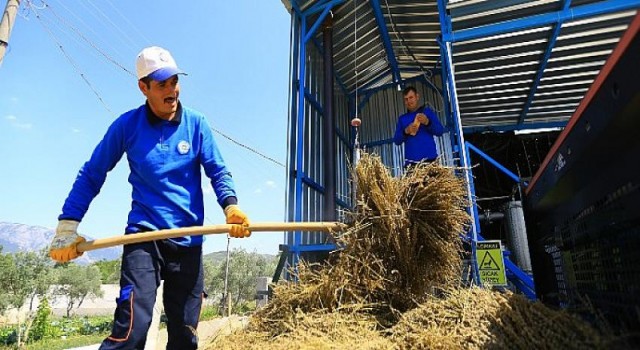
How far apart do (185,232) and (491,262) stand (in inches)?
97.8

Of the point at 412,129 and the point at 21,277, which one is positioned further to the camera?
the point at 21,277

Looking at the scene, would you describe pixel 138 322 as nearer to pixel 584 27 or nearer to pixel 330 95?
pixel 330 95

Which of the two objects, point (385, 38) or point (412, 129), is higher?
point (385, 38)

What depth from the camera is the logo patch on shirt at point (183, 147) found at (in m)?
2.18

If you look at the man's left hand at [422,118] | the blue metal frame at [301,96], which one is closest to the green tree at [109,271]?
the blue metal frame at [301,96]

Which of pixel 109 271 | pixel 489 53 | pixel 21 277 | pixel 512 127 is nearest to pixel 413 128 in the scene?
pixel 489 53

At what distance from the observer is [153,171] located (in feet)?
6.75

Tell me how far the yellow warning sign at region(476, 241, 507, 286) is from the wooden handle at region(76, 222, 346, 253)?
5.33ft

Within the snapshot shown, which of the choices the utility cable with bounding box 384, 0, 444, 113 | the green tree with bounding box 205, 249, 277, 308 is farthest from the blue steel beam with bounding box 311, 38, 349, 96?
the green tree with bounding box 205, 249, 277, 308

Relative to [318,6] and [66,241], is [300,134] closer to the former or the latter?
[318,6]

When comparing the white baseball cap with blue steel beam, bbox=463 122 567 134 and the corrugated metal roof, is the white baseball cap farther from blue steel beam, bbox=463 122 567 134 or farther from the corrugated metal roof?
blue steel beam, bbox=463 122 567 134

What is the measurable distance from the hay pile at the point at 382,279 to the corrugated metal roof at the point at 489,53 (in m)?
3.82

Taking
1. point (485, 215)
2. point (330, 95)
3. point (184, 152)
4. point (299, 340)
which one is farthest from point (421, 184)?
point (485, 215)

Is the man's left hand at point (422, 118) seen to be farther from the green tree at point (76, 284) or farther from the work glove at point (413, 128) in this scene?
the green tree at point (76, 284)
